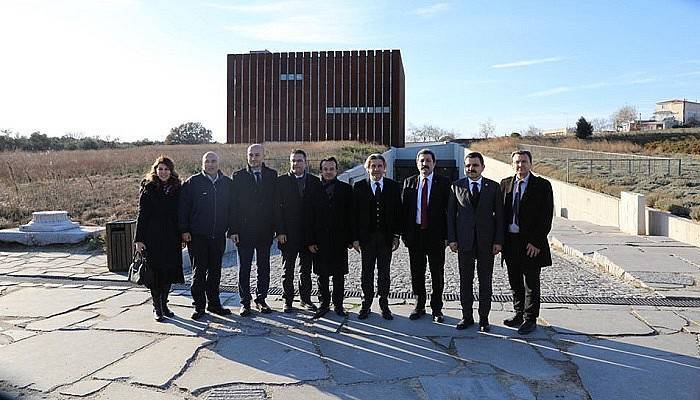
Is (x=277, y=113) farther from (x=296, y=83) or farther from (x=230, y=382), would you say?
(x=230, y=382)

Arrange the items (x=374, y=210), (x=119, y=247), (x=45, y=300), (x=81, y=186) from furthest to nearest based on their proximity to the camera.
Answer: (x=81, y=186), (x=119, y=247), (x=45, y=300), (x=374, y=210)

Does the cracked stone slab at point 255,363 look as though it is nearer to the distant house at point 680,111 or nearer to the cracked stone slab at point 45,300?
the cracked stone slab at point 45,300

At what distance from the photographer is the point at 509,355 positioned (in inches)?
218

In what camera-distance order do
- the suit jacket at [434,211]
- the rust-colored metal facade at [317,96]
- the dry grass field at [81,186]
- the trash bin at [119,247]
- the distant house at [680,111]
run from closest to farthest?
the suit jacket at [434,211] → the trash bin at [119,247] → the dry grass field at [81,186] → the rust-colored metal facade at [317,96] → the distant house at [680,111]

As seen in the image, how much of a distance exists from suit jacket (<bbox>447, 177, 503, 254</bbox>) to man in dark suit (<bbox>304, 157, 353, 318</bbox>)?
4.09 ft

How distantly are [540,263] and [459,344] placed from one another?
1.20 meters

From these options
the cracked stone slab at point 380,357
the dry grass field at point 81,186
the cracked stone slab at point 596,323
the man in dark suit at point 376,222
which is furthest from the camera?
the dry grass field at point 81,186

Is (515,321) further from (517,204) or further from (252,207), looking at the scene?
(252,207)

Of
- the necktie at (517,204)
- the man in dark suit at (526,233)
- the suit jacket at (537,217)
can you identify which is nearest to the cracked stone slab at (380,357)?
the man in dark suit at (526,233)

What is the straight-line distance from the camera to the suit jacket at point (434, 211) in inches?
260

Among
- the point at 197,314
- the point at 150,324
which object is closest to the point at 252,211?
the point at 197,314

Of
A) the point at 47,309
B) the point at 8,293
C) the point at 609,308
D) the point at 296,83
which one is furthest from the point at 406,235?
the point at 296,83

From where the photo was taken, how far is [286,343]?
593 centimetres

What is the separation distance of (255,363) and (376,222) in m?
2.09
